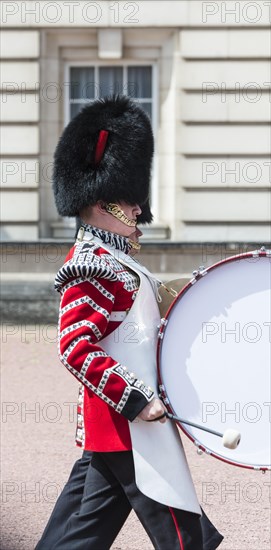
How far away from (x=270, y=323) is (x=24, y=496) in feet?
8.04

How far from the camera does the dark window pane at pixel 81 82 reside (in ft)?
42.7

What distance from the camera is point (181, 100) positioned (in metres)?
12.4

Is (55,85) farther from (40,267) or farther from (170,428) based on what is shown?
(170,428)

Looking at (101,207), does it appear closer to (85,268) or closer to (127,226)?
(127,226)

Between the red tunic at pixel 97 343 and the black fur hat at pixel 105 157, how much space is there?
22 cm

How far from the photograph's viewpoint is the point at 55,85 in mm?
12812

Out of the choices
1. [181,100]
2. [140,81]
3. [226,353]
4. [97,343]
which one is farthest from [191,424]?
[140,81]

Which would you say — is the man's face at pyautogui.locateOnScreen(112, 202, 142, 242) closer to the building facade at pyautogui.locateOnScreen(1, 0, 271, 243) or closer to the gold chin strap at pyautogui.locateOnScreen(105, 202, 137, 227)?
the gold chin strap at pyautogui.locateOnScreen(105, 202, 137, 227)

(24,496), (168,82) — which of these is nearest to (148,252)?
(168,82)

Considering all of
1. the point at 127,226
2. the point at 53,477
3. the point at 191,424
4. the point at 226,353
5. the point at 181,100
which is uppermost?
the point at 181,100

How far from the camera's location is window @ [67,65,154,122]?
42.5 feet

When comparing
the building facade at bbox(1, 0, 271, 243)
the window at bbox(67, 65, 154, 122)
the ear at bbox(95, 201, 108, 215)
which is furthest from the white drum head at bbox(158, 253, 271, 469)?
the window at bbox(67, 65, 154, 122)

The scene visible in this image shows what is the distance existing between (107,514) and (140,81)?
9.93 m

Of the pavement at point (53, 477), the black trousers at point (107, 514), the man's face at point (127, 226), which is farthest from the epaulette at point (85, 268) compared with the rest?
the pavement at point (53, 477)
